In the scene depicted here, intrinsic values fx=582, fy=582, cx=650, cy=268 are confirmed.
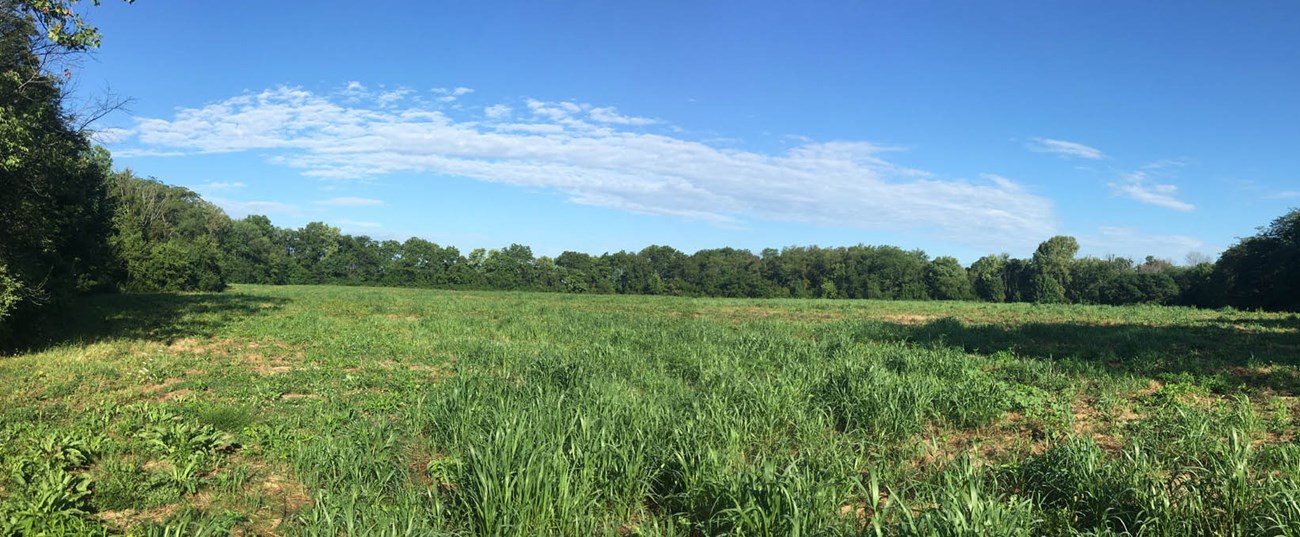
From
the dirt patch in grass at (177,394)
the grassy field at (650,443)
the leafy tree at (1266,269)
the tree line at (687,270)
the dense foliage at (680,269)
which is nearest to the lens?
the grassy field at (650,443)

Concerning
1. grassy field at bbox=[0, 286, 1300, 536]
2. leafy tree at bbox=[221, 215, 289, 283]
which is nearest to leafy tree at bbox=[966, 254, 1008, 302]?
grassy field at bbox=[0, 286, 1300, 536]

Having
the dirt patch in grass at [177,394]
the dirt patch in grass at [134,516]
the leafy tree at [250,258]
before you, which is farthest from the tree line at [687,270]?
the dirt patch in grass at [134,516]

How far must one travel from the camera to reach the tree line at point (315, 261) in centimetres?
1140

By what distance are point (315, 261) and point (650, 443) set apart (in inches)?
4028

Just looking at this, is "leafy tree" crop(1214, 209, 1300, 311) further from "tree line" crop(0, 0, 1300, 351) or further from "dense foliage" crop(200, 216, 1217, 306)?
"dense foliage" crop(200, 216, 1217, 306)

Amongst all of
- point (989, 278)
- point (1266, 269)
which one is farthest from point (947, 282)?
point (1266, 269)

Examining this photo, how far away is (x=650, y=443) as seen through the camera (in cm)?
572

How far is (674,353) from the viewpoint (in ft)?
40.4

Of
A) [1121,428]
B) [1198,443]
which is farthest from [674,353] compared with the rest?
[1198,443]

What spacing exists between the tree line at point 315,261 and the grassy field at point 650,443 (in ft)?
11.1

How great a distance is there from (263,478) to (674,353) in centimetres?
800

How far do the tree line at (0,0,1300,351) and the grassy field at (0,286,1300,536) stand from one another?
339 cm

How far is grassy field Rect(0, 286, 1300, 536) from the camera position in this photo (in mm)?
4195

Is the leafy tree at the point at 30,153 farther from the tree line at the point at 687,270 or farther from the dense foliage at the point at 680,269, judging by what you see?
the dense foliage at the point at 680,269
